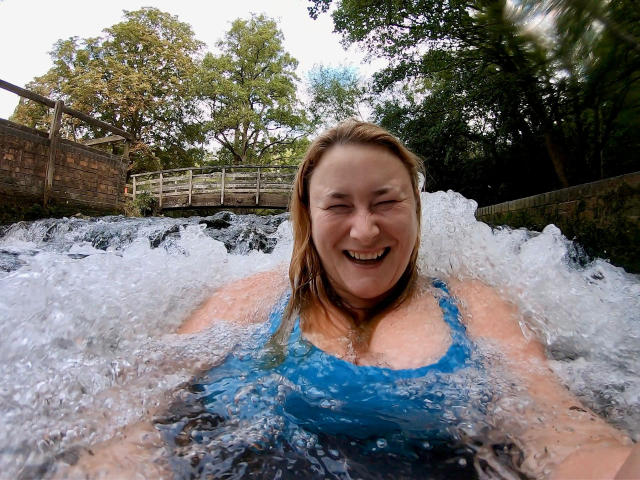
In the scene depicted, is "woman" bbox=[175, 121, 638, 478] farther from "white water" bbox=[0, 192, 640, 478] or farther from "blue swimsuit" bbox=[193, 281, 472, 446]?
"white water" bbox=[0, 192, 640, 478]

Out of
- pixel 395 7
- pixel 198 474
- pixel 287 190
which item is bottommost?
pixel 198 474

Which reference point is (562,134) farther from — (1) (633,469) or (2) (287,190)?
(2) (287,190)

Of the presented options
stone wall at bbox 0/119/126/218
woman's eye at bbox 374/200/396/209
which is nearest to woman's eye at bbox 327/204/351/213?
woman's eye at bbox 374/200/396/209

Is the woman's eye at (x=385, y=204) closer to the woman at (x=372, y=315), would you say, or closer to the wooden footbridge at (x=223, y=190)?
the woman at (x=372, y=315)

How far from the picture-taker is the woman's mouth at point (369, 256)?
1343 millimetres

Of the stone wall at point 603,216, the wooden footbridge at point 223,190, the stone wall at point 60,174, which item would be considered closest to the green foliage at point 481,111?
the stone wall at point 603,216


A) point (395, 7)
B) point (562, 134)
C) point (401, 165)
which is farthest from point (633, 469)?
point (395, 7)

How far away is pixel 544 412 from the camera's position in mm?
980

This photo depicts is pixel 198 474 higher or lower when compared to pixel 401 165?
lower

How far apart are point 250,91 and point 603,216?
21638 mm

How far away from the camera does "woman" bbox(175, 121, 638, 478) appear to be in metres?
1.04

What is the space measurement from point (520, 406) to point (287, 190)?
1537 centimetres

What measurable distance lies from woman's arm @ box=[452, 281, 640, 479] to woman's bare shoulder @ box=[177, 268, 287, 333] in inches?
30.5

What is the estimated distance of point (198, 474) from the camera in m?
0.83
